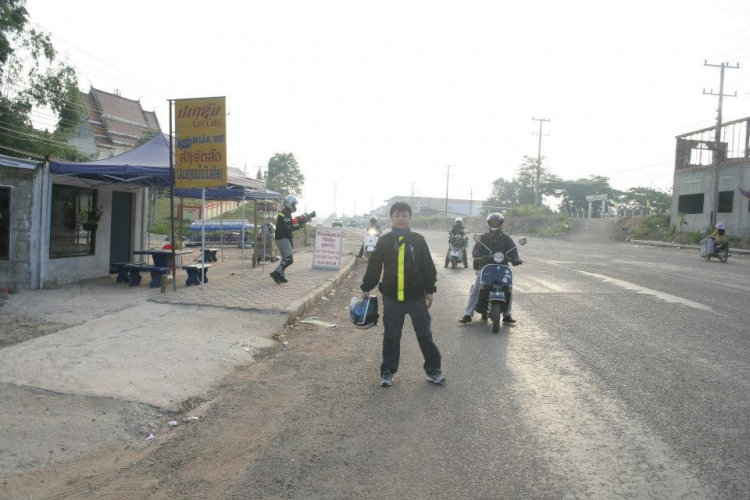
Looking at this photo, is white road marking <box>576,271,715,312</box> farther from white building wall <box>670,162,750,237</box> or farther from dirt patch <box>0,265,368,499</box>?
white building wall <box>670,162,750,237</box>

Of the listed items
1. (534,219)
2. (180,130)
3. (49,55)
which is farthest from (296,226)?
(534,219)

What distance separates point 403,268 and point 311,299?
5.29 meters

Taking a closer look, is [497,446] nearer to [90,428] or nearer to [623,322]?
[90,428]

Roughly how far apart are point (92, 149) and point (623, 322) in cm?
4826

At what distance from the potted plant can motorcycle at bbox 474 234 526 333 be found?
8.50 meters

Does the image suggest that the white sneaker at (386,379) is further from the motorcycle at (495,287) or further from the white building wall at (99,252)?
the white building wall at (99,252)

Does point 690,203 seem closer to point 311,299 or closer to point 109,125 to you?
point 311,299

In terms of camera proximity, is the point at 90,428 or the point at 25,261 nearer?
the point at 90,428

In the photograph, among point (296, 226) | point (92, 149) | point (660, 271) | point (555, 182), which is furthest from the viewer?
point (555, 182)

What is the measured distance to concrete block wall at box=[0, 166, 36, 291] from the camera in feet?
32.6

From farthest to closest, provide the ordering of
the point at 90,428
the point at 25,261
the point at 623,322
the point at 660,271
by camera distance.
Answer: the point at 660,271 → the point at 25,261 → the point at 623,322 → the point at 90,428

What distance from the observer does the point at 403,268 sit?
533 centimetres

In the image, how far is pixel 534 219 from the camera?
60844 millimetres

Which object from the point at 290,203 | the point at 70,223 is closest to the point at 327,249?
the point at 290,203
